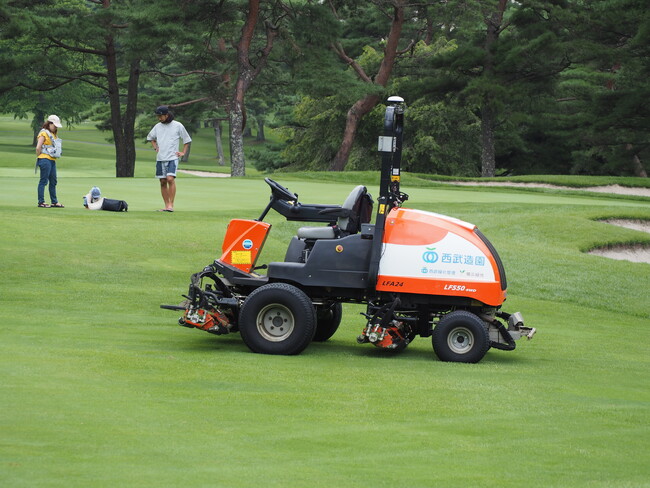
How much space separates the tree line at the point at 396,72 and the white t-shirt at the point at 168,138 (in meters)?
20.9

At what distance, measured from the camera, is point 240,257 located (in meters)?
9.38

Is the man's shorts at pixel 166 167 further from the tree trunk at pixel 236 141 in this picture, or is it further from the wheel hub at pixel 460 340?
the tree trunk at pixel 236 141

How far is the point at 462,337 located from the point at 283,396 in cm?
235

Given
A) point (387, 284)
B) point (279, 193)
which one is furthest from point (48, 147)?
point (387, 284)

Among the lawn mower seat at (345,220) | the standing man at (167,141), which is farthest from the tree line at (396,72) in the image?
the lawn mower seat at (345,220)

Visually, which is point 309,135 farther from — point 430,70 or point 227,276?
point 227,276

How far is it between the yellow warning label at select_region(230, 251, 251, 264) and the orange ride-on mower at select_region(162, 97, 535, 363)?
0.50ft

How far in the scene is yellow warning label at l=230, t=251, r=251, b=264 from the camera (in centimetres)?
936

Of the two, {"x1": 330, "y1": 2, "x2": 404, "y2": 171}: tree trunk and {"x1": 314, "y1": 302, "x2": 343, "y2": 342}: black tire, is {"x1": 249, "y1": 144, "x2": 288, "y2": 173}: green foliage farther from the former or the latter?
{"x1": 314, "y1": 302, "x2": 343, "y2": 342}: black tire

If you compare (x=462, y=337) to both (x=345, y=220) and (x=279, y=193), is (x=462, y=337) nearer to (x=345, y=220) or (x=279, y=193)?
(x=345, y=220)

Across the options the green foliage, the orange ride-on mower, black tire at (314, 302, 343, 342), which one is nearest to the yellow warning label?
the orange ride-on mower

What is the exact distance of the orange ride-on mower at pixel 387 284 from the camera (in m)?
8.73

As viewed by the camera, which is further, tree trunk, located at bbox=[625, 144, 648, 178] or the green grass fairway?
tree trunk, located at bbox=[625, 144, 648, 178]

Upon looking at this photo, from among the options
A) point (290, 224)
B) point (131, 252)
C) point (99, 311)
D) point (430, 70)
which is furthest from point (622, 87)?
point (99, 311)
